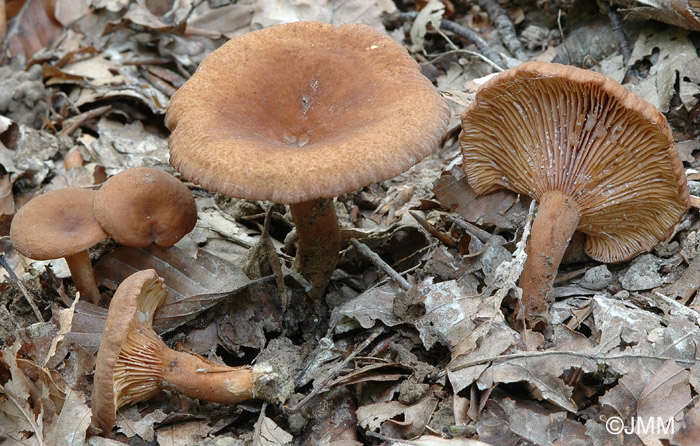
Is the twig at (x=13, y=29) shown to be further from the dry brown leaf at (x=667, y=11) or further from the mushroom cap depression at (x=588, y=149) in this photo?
the dry brown leaf at (x=667, y=11)

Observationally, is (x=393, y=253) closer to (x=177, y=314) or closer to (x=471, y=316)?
(x=471, y=316)

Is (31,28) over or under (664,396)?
under

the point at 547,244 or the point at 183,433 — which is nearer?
the point at 183,433

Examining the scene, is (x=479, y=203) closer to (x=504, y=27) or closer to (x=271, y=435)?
(x=271, y=435)

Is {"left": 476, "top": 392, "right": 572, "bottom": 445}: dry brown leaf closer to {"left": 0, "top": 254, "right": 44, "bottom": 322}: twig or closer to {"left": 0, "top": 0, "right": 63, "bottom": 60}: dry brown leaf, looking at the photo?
{"left": 0, "top": 254, "right": 44, "bottom": 322}: twig

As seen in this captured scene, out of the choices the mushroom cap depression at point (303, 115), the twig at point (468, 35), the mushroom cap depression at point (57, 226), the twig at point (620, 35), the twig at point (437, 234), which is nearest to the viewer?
the mushroom cap depression at point (303, 115)

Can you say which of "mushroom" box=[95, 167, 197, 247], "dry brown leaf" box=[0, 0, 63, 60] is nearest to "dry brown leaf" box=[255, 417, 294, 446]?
"mushroom" box=[95, 167, 197, 247]

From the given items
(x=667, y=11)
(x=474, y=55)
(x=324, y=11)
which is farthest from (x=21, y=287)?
(x=667, y=11)

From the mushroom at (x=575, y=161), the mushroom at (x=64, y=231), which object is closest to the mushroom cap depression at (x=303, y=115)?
the mushroom at (x=575, y=161)
